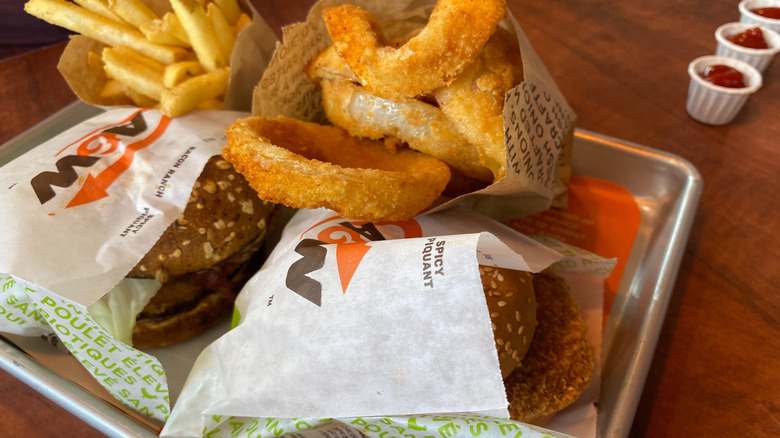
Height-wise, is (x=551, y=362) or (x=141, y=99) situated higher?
(x=141, y=99)

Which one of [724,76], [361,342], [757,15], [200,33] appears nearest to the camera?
[361,342]

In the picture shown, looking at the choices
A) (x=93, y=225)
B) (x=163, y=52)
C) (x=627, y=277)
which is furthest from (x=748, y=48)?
(x=93, y=225)

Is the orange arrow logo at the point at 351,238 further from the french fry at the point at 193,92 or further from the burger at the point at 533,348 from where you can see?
the french fry at the point at 193,92

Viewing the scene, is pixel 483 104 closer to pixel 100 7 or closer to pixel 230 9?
pixel 230 9

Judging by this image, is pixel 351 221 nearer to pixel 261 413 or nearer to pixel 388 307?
pixel 388 307

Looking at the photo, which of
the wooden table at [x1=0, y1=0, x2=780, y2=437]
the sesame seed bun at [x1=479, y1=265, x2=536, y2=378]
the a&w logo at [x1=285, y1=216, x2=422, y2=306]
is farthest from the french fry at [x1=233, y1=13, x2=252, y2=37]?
the sesame seed bun at [x1=479, y1=265, x2=536, y2=378]

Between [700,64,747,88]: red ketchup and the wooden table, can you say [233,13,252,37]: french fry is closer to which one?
the wooden table

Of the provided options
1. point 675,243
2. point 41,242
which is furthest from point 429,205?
point 41,242
